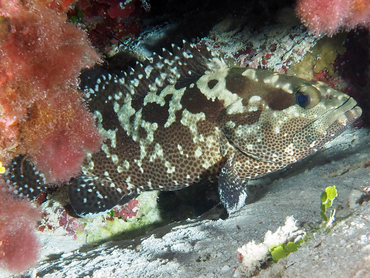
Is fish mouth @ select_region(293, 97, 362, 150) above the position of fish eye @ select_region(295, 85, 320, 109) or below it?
below

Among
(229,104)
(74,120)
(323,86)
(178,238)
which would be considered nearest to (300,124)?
(323,86)

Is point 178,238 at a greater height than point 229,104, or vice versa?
point 229,104

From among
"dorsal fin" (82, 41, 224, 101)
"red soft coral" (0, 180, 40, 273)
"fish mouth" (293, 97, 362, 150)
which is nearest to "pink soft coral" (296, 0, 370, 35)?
"fish mouth" (293, 97, 362, 150)

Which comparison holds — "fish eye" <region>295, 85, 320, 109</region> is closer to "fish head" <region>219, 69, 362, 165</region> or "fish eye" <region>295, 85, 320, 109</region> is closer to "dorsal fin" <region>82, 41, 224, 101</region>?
"fish head" <region>219, 69, 362, 165</region>

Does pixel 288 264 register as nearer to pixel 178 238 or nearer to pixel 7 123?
pixel 178 238

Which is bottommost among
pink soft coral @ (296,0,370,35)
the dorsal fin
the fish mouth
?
the fish mouth

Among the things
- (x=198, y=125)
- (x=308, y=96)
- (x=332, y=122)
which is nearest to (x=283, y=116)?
(x=308, y=96)
